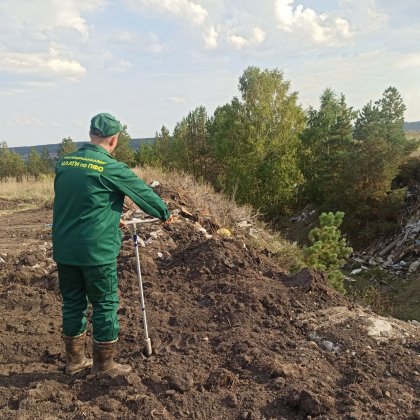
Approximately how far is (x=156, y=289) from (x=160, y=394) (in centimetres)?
223

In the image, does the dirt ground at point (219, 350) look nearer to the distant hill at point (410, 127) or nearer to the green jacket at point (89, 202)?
the green jacket at point (89, 202)

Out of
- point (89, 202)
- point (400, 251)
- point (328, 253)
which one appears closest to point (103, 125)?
point (89, 202)

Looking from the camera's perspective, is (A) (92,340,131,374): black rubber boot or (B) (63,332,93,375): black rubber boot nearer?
(A) (92,340,131,374): black rubber boot

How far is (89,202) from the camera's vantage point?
3.25 m

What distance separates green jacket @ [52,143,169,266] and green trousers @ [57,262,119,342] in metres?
0.11

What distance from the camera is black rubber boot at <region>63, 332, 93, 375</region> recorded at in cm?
361

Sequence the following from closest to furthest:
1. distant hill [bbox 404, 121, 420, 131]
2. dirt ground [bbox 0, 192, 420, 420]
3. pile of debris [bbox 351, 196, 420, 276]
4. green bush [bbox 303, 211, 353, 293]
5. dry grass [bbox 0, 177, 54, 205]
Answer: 1. dirt ground [bbox 0, 192, 420, 420]
2. green bush [bbox 303, 211, 353, 293]
3. dry grass [bbox 0, 177, 54, 205]
4. pile of debris [bbox 351, 196, 420, 276]
5. distant hill [bbox 404, 121, 420, 131]

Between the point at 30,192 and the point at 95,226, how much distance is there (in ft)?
51.3

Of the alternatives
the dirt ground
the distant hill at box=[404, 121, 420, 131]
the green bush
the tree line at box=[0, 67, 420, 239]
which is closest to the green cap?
the dirt ground

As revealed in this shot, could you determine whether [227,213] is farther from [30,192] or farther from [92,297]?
[30,192]

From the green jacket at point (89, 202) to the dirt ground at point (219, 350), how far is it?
1022mm

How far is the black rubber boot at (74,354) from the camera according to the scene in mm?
3607

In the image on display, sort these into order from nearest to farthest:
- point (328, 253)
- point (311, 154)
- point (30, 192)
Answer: point (328, 253) → point (30, 192) → point (311, 154)

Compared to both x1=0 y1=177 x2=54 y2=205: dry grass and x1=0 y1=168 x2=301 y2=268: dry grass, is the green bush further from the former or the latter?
x1=0 y1=177 x2=54 y2=205: dry grass
